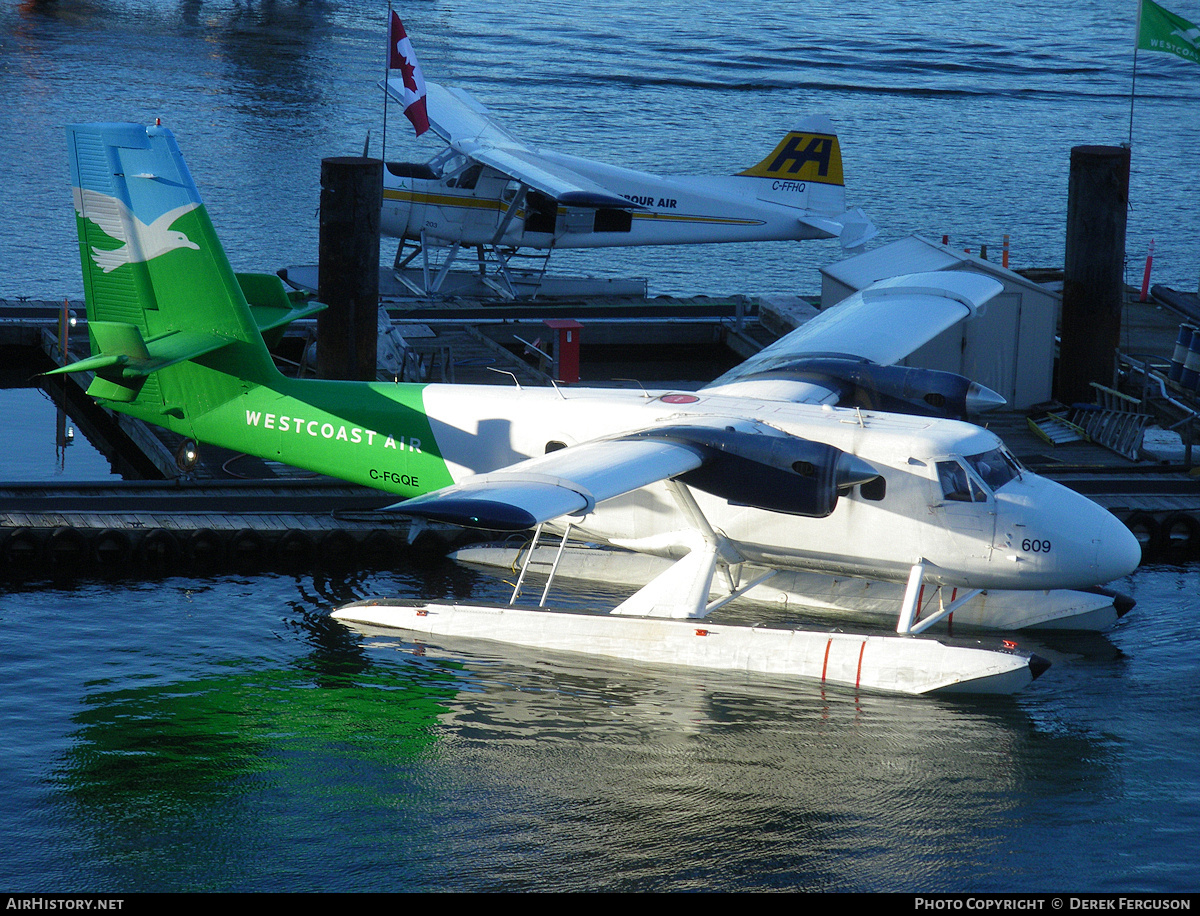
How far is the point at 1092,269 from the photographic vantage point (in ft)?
80.6

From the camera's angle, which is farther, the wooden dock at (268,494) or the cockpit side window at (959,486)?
the wooden dock at (268,494)

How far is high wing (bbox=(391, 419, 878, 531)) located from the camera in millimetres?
13914

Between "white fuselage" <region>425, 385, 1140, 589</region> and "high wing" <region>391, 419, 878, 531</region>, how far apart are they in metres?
0.58

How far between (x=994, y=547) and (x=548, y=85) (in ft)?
176

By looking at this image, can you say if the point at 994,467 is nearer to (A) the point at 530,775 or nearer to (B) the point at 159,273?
(A) the point at 530,775

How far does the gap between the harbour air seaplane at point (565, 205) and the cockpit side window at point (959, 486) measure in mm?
15900

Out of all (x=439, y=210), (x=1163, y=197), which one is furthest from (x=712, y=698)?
(x=1163, y=197)

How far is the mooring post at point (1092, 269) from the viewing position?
24297 mm

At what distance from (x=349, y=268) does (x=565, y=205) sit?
9.15 metres

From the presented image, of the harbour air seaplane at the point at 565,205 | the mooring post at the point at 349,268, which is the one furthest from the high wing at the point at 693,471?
the harbour air seaplane at the point at 565,205
